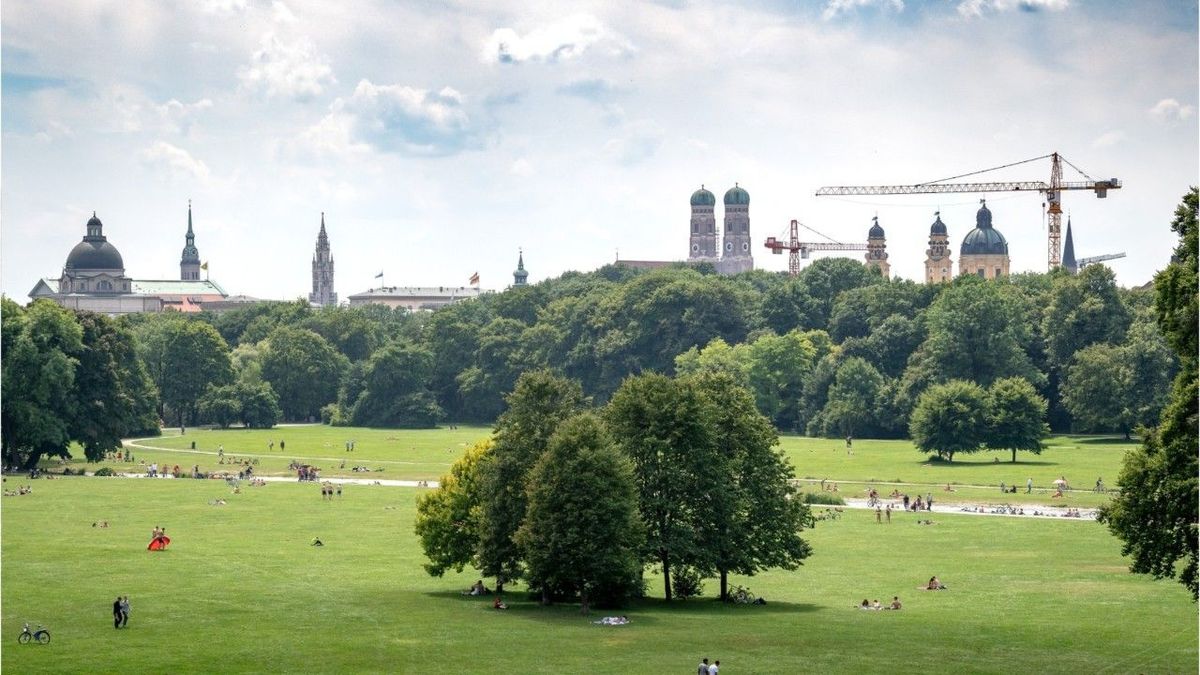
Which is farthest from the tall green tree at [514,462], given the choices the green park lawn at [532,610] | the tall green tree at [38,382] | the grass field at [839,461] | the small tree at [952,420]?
the small tree at [952,420]

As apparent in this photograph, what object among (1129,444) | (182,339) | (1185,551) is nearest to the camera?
(1185,551)

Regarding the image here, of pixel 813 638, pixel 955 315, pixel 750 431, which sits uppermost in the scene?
pixel 955 315

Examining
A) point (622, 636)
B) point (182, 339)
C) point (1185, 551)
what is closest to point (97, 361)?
point (182, 339)

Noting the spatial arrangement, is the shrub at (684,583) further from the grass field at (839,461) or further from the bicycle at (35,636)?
the grass field at (839,461)

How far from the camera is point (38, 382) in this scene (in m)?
108

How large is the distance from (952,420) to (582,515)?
64.0 meters

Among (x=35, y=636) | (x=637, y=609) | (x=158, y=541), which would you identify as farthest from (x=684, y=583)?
(x=35, y=636)

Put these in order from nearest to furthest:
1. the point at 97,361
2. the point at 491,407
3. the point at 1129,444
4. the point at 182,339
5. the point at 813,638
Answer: the point at 813,638, the point at 97,361, the point at 1129,444, the point at 182,339, the point at 491,407

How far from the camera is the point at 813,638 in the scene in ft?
169

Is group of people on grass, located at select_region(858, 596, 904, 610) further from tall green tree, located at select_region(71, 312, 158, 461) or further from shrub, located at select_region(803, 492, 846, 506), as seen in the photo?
tall green tree, located at select_region(71, 312, 158, 461)

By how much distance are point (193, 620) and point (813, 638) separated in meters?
17.7

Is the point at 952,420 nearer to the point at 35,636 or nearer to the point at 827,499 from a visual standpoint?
the point at 827,499

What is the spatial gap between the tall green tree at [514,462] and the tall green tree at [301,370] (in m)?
119

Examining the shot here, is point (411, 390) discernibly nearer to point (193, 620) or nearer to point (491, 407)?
point (491, 407)
